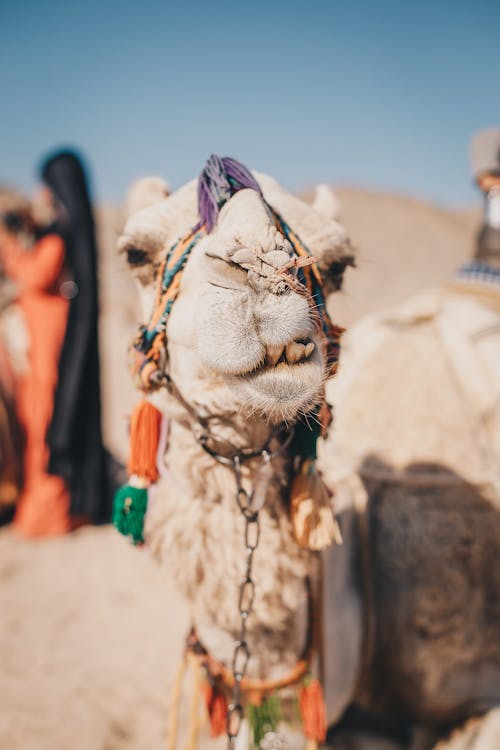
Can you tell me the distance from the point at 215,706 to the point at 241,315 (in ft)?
4.22

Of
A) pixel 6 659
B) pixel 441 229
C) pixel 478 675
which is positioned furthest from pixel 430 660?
pixel 441 229

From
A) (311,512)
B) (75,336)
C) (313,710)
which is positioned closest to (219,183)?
(311,512)

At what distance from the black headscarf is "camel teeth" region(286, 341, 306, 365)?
131 inches

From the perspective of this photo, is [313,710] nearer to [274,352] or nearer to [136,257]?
[274,352]

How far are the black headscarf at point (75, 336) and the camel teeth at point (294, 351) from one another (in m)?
3.34

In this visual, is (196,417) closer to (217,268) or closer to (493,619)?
(217,268)

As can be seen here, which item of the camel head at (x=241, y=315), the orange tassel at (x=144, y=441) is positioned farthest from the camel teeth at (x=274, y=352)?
the orange tassel at (x=144, y=441)

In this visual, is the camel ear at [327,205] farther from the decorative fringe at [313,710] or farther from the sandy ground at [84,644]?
the sandy ground at [84,644]

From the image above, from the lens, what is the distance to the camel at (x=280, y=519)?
3.50 ft

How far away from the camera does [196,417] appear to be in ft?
4.28

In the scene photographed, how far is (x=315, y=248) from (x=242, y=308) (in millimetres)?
491

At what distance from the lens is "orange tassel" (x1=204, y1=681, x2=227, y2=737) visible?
1634 millimetres

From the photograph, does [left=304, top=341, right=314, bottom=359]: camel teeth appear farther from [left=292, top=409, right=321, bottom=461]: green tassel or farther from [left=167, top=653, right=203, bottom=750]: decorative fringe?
[left=167, top=653, right=203, bottom=750]: decorative fringe

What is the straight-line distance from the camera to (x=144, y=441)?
4.76ft
